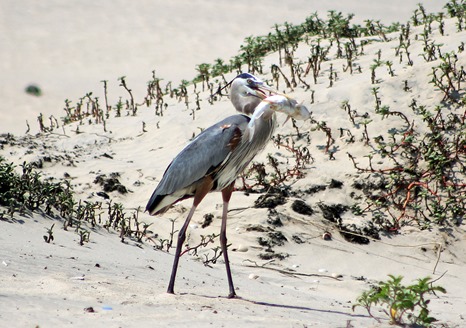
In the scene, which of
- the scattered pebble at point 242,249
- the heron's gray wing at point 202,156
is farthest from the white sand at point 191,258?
the heron's gray wing at point 202,156

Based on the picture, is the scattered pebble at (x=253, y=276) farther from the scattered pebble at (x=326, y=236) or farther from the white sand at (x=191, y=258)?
the scattered pebble at (x=326, y=236)

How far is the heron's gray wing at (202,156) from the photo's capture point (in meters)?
5.55

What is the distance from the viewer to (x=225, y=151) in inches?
218

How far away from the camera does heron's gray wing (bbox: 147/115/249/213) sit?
5.55 metres

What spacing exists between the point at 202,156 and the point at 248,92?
2.03ft

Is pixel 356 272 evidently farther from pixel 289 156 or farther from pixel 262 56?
pixel 262 56

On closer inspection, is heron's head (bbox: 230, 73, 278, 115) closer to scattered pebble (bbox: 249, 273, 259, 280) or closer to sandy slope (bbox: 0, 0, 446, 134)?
scattered pebble (bbox: 249, 273, 259, 280)

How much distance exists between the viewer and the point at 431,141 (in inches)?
326

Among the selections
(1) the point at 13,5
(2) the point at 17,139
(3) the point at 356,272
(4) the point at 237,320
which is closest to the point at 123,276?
(4) the point at 237,320

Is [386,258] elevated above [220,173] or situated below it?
below

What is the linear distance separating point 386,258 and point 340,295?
3.85 ft

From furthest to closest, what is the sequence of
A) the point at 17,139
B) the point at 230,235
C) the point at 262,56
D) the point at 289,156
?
1. the point at 262,56
2. the point at 17,139
3. the point at 289,156
4. the point at 230,235

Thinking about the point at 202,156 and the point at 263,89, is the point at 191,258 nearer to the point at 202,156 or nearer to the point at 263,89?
the point at 202,156

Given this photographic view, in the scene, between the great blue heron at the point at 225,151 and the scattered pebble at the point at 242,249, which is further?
the scattered pebble at the point at 242,249
